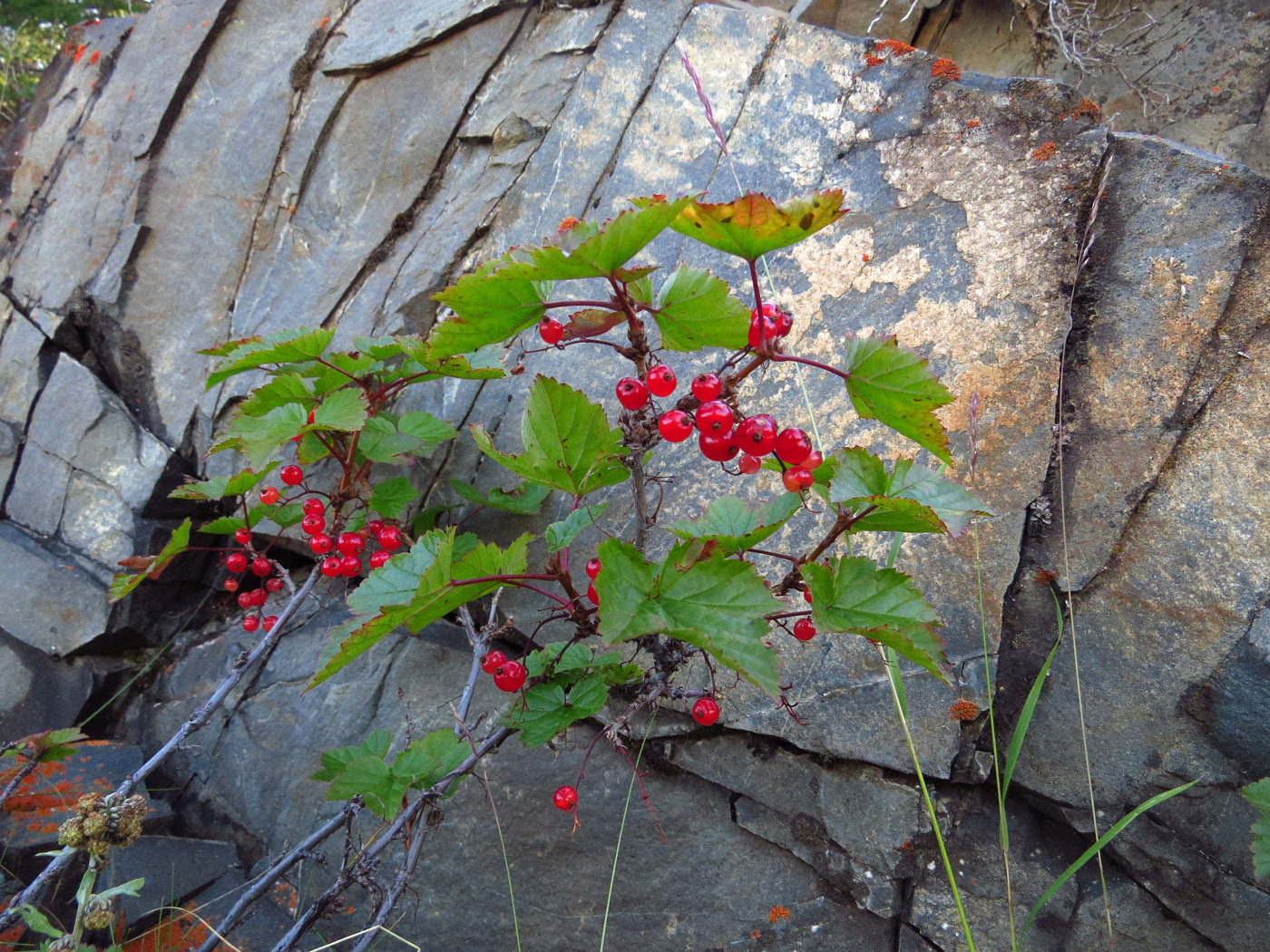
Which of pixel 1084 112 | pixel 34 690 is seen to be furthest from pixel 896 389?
pixel 34 690

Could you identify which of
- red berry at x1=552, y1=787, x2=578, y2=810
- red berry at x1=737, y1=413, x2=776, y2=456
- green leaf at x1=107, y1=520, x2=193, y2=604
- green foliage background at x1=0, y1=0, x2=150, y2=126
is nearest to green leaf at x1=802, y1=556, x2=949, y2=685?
red berry at x1=737, y1=413, x2=776, y2=456

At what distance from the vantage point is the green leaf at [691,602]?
1.03 m

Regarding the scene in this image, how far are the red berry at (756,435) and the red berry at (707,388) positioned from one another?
0.06 m

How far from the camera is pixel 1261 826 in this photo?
1.42 metres

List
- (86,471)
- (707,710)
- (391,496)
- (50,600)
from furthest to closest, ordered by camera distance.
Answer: (86,471) < (50,600) < (391,496) < (707,710)

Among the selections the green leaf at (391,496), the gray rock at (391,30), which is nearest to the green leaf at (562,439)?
the green leaf at (391,496)

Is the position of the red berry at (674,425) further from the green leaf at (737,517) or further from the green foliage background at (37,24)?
the green foliage background at (37,24)

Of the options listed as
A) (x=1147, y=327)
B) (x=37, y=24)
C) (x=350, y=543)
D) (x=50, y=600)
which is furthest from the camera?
(x=37, y=24)

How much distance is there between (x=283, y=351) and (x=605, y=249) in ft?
3.93

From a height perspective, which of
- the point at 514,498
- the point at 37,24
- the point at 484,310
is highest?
the point at 37,24

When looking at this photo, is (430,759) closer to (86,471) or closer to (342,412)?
(342,412)

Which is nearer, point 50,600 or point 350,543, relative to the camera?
point 350,543

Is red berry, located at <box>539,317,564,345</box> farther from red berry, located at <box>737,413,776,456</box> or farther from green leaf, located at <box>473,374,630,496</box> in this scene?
red berry, located at <box>737,413,776,456</box>

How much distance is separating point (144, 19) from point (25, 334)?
165cm
